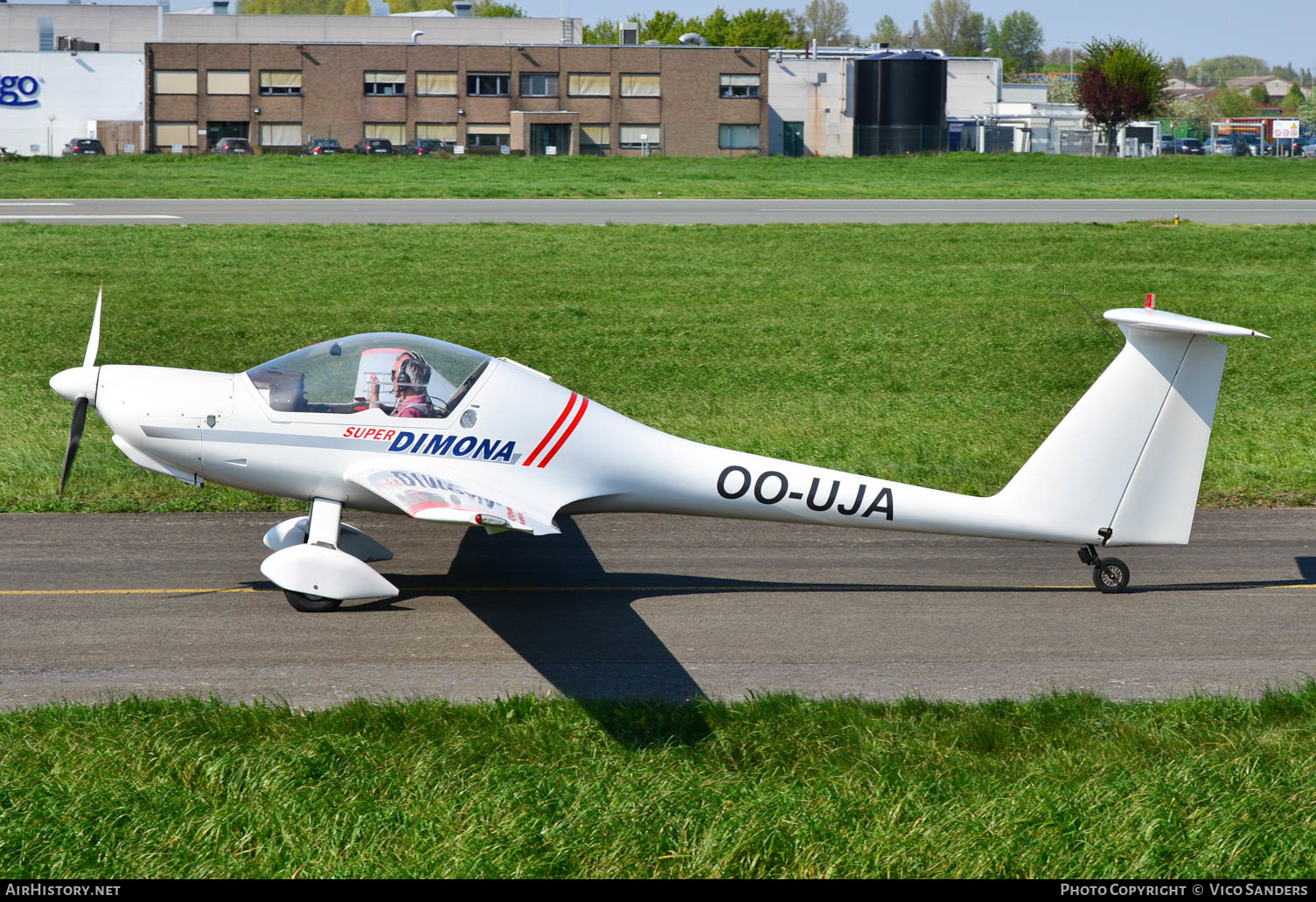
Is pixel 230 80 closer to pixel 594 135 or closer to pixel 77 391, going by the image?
pixel 594 135

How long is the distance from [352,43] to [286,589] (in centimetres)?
8622

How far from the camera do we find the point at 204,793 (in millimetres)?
6367

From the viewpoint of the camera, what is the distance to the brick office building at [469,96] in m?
87.6

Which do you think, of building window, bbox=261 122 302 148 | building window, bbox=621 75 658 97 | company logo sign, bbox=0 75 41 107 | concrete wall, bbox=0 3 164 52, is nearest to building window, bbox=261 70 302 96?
building window, bbox=261 122 302 148

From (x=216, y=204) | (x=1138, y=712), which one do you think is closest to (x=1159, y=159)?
(x=216, y=204)

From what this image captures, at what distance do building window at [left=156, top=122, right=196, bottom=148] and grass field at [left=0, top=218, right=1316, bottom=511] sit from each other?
61037 millimetres

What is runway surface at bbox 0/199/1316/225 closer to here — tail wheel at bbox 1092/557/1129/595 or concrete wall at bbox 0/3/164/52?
Result: tail wheel at bbox 1092/557/1129/595

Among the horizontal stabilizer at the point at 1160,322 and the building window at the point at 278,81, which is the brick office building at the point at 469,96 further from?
the horizontal stabilizer at the point at 1160,322

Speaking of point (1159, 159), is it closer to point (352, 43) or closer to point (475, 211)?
point (475, 211)

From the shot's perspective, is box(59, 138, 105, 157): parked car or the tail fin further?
box(59, 138, 105, 157): parked car

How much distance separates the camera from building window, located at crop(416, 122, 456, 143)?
89.5 metres

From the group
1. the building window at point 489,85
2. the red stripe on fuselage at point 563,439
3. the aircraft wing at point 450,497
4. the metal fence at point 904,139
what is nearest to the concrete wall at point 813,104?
the metal fence at point 904,139

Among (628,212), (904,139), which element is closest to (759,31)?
(904,139)

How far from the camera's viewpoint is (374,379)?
961cm
